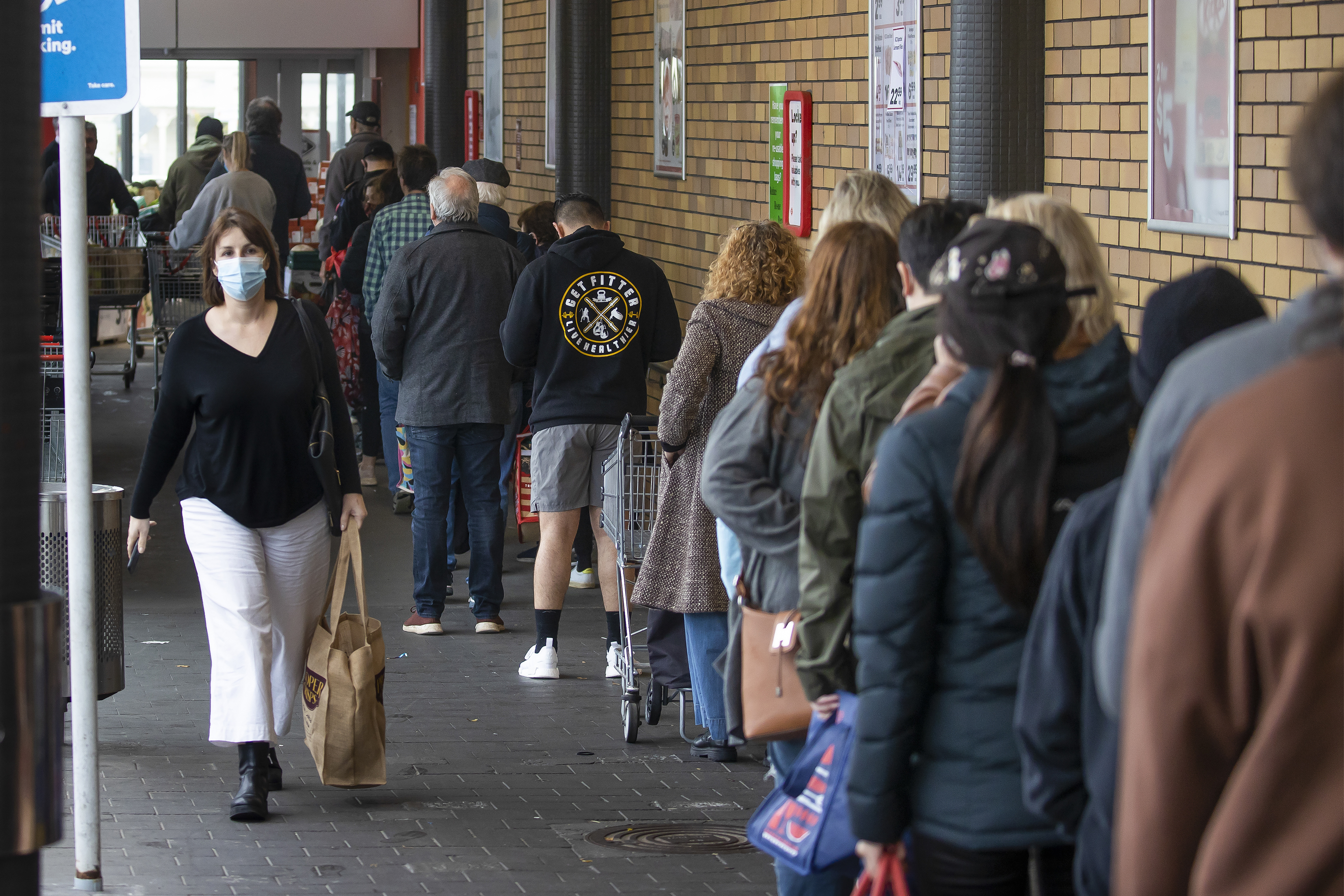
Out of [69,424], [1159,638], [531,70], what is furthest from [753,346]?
[531,70]

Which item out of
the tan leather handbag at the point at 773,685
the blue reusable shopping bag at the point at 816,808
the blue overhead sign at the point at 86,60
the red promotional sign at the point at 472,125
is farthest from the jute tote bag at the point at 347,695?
the red promotional sign at the point at 472,125

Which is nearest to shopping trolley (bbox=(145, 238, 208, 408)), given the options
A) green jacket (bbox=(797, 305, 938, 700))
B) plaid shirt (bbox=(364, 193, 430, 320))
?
plaid shirt (bbox=(364, 193, 430, 320))

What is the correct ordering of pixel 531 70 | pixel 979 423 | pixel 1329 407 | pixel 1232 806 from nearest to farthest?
pixel 1329 407 → pixel 1232 806 → pixel 979 423 → pixel 531 70

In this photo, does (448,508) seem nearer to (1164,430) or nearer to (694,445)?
(694,445)

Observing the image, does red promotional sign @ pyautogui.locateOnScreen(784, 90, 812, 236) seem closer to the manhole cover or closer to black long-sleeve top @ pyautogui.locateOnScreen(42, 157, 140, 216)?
the manhole cover

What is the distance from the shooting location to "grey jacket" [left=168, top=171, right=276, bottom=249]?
12945 mm

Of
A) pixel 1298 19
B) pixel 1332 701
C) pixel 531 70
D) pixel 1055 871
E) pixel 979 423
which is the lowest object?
pixel 1055 871

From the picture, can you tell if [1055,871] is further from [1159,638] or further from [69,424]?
[69,424]

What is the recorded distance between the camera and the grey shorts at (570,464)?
7.14 meters

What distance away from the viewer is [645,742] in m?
6.34

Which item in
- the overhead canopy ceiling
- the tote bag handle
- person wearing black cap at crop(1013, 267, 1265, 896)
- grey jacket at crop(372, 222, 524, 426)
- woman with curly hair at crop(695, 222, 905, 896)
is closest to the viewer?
person wearing black cap at crop(1013, 267, 1265, 896)

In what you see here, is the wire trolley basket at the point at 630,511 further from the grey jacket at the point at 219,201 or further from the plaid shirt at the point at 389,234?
the grey jacket at the point at 219,201

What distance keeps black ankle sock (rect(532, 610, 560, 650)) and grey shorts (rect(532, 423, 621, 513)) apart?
43 cm

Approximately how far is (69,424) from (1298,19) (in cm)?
385
